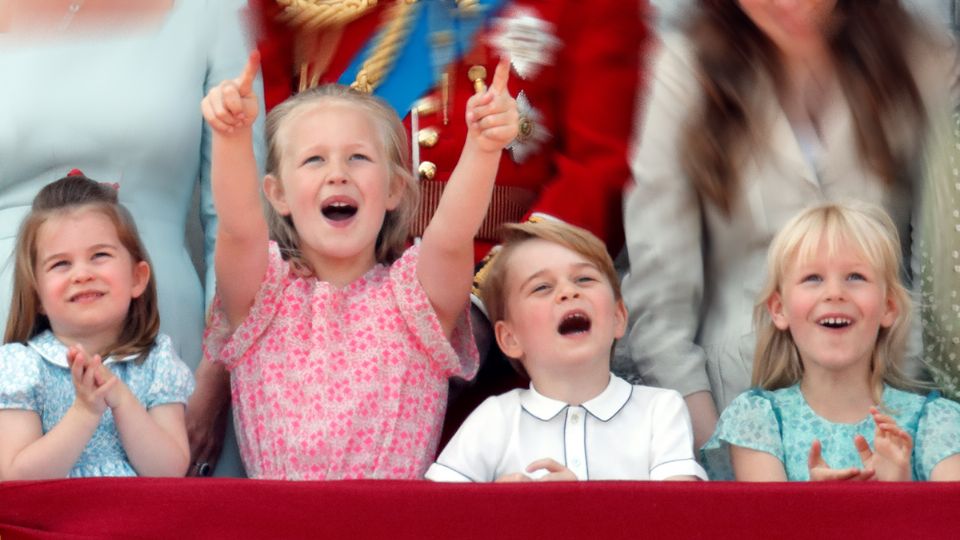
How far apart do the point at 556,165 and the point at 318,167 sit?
0.37 m

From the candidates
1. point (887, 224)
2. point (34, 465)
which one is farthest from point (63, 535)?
point (887, 224)

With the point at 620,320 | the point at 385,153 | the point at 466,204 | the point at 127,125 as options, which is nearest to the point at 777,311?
the point at 620,320

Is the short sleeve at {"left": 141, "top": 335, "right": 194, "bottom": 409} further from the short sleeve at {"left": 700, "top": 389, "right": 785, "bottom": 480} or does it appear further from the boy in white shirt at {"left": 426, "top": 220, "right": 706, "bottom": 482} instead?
the short sleeve at {"left": 700, "top": 389, "right": 785, "bottom": 480}

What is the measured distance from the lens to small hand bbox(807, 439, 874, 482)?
6.33 ft

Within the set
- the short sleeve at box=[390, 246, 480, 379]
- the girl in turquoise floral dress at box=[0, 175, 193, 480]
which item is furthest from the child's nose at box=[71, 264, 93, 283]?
the short sleeve at box=[390, 246, 480, 379]

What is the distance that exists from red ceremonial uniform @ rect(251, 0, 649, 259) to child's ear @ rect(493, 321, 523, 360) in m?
0.22

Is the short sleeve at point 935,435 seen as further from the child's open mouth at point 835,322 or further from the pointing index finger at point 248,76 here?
the pointing index finger at point 248,76

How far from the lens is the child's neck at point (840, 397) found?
2100 mm

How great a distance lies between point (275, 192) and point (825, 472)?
0.76m

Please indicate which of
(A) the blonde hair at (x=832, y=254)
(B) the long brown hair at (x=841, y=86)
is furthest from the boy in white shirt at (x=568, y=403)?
(B) the long brown hair at (x=841, y=86)

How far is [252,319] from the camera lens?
2.19m

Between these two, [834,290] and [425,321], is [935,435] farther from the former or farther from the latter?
[425,321]

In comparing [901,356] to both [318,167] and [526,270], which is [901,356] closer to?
[526,270]

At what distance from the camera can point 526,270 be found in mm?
2158
